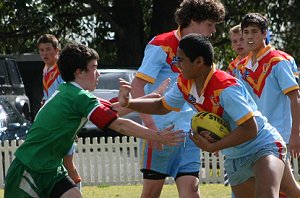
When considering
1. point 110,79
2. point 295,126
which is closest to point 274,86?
point 295,126

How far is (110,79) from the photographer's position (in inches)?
800

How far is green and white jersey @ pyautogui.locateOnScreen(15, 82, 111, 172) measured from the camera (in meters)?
7.36

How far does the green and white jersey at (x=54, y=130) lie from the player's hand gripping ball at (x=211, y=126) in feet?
2.68

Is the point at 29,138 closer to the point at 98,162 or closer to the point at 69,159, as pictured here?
the point at 69,159

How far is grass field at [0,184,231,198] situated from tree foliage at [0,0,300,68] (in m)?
9.49

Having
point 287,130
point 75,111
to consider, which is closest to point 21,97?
point 287,130

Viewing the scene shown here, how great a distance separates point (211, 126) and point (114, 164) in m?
10.8

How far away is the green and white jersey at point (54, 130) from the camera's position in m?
7.36

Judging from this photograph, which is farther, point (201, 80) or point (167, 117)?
point (167, 117)

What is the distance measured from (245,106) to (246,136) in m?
0.21

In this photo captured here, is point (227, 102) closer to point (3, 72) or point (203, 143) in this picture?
point (203, 143)

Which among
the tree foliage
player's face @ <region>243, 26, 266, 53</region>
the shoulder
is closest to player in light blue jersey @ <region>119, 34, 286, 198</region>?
the shoulder

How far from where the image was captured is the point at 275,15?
30312 mm

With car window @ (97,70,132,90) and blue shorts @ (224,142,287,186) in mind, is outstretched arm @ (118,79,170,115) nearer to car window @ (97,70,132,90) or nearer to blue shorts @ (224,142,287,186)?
blue shorts @ (224,142,287,186)
